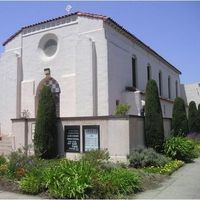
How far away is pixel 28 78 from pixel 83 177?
1910 centimetres

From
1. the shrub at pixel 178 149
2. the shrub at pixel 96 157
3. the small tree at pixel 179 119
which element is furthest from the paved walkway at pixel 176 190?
the small tree at pixel 179 119

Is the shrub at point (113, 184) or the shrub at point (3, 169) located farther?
the shrub at point (3, 169)

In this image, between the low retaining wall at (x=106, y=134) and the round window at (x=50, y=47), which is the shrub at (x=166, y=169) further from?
the round window at (x=50, y=47)

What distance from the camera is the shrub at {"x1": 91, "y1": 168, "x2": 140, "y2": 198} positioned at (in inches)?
404

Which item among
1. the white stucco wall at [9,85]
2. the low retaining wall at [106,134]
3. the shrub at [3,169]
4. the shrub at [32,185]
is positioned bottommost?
the shrub at [32,185]

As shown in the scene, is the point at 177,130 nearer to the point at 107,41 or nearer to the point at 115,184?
the point at 107,41

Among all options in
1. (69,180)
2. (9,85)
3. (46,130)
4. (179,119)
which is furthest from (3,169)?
(9,85)

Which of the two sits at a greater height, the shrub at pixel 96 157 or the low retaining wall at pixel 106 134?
the low retaining wall at pixel 106 134

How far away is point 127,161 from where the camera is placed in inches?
615

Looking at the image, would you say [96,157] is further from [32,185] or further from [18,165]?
[32,185]

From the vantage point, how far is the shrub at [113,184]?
33.7ft

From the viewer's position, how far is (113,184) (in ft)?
34.5

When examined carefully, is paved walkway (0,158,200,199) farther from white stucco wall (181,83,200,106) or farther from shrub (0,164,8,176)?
white stucco wall (181,83,200,106)

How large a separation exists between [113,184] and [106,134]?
589cm
